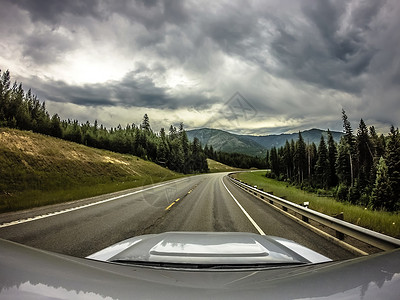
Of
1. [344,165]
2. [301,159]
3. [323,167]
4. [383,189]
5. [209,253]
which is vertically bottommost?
[383,189]

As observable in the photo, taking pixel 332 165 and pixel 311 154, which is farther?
pixel 311 154

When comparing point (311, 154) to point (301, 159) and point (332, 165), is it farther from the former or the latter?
point (332, 165)

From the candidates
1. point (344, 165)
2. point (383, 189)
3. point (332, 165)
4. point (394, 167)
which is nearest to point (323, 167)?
point (332, 165)

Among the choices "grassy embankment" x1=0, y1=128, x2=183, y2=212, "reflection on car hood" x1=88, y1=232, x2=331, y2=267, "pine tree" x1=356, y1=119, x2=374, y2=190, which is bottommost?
"grassy embankment" x1=0, y1=128, x2=183, y2=212

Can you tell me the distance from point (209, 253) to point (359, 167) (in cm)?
6075

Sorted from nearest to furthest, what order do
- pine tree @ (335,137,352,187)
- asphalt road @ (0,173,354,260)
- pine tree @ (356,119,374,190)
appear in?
asphalt road @ (0,173,354,260)
pine tree @ (356,119,374,190)
pine tree @ (335,137,352,187)

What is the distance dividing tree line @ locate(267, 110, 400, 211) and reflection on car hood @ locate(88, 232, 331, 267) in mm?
35816

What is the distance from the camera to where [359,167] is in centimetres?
5084

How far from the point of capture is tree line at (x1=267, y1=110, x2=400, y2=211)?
3656cm

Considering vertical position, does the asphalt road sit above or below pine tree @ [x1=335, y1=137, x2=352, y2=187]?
below

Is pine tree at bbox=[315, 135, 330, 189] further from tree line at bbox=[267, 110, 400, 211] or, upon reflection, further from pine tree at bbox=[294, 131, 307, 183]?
pine tree at bbox=[294, 131, 307, 183]

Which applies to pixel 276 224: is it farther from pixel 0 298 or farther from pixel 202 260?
pixel 0 298

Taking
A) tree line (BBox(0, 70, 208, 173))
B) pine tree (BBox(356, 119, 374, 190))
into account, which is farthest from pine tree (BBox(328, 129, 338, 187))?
tree line (BBox(0, 70, 208, 173))

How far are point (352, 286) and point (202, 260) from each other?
1.58m
